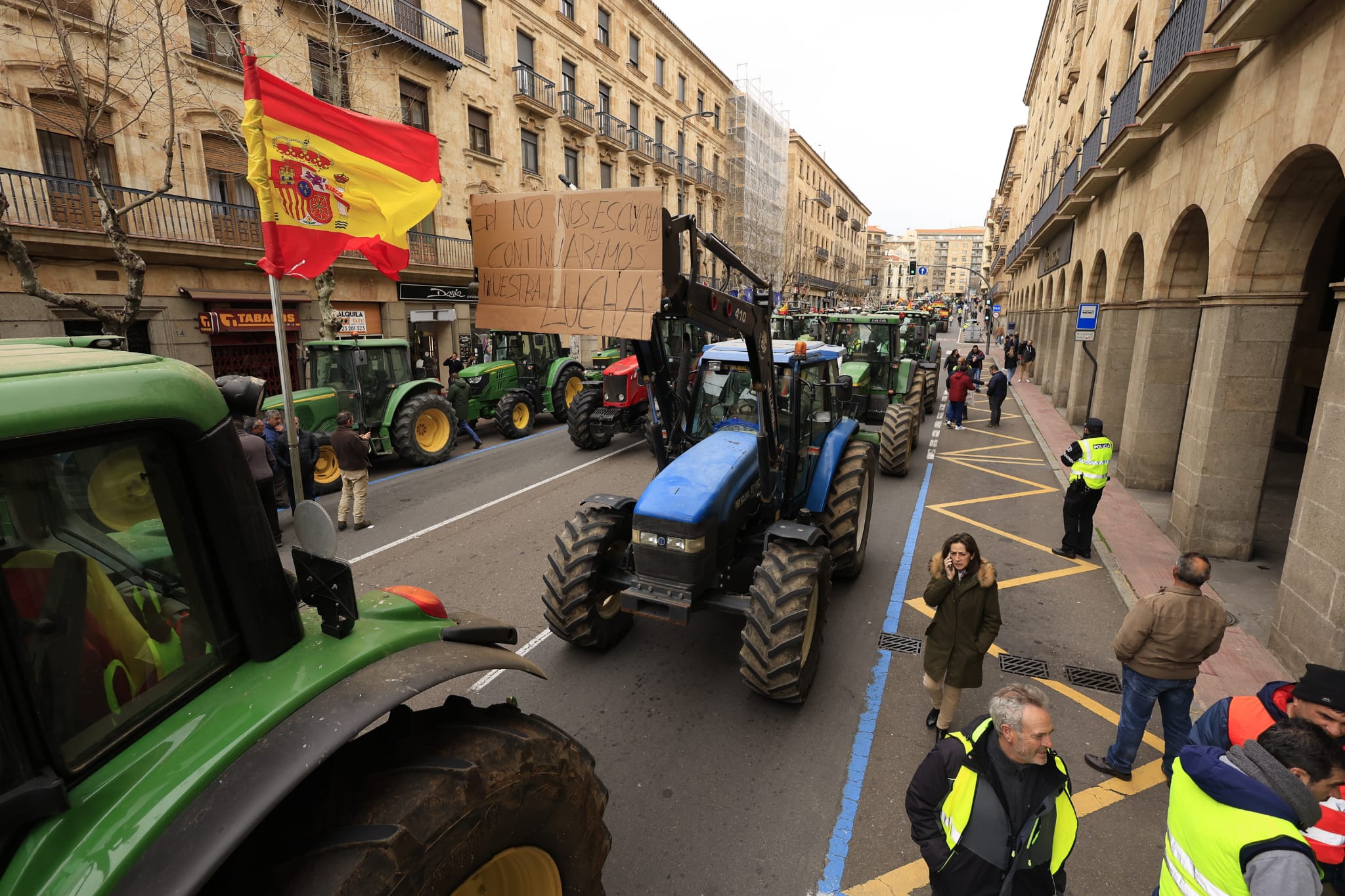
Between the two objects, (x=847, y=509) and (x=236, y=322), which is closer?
(x=847, y=509)

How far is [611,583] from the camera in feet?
16.5

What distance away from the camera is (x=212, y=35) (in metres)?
14.1

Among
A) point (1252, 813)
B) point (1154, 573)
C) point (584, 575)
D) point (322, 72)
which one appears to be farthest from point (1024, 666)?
point (322, 72)

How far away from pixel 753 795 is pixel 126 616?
3384mm

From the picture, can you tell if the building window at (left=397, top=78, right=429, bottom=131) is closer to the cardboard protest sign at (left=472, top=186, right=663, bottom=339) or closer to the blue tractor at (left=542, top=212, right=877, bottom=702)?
the blue tractor at (left=542, top=212, right=877, bottom=702)

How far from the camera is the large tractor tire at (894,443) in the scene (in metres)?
10.6

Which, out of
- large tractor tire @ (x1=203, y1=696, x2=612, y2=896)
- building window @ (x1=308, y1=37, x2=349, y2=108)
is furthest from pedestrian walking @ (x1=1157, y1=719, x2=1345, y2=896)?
building window @ (x1=308, y1=37, x2=349, y2=108)

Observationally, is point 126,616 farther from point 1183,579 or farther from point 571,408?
point 571,408

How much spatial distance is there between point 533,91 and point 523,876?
2632cm

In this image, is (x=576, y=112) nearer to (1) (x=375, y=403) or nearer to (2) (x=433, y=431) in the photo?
(2) (x=433, y=431)

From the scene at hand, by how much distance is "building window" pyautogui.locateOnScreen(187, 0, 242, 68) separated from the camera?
544 inches

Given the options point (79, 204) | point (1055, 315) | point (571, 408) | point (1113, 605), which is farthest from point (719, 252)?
Answer: point (1055, 315)

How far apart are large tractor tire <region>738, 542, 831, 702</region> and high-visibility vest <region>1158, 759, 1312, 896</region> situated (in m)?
2.15

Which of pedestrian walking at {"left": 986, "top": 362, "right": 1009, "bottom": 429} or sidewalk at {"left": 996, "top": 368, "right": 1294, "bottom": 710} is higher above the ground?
pedestrian walking at {"left": 986, "top": 362, "right": 1009, "bottom": 429}
